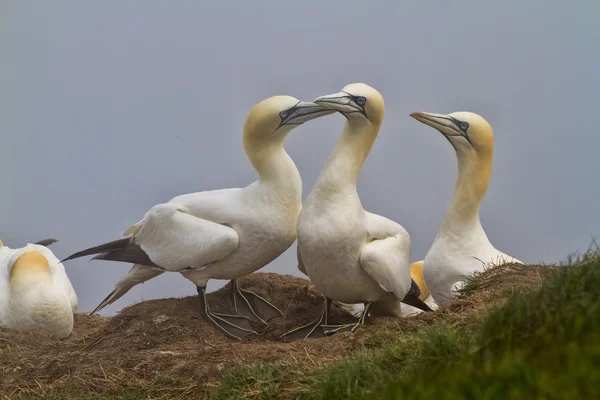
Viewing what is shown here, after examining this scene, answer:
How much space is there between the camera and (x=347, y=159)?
312 inches

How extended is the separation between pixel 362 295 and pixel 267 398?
6.79 ft

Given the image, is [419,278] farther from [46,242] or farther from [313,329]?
[46,242]

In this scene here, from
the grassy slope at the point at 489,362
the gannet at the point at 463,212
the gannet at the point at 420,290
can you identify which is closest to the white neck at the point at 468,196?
the gannet at the point at 463,212

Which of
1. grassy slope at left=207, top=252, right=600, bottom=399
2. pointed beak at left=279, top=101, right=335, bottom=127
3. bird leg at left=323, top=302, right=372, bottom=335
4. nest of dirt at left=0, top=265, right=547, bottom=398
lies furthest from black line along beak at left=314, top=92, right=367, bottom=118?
grassy slope at left=207, top=252, right=600, bottom=399

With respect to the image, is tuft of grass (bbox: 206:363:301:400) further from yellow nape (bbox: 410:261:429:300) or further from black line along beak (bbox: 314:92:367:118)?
yellow nape (bbox: 410:261:429:300)

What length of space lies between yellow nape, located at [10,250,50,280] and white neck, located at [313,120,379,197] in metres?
4.57

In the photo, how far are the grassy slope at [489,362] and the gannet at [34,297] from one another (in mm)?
4465

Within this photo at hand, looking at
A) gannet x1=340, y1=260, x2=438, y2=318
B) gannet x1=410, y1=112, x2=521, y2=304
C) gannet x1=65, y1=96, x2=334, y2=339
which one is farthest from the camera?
gannet x1=340, y1=260, x2=438, y2=318

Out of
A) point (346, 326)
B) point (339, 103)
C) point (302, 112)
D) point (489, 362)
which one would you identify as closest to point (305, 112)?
point (302, 112)

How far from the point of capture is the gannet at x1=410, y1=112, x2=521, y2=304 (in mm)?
8664

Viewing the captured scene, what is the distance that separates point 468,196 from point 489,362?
5.06 metres

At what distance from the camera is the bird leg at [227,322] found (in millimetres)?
8430

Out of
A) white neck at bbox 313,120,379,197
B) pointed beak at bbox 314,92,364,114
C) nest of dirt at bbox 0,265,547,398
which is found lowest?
nest of dirt at bbox 0,265,547,398

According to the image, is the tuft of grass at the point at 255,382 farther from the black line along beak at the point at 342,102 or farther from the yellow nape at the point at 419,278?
the yellow nape at the point at 419,278
